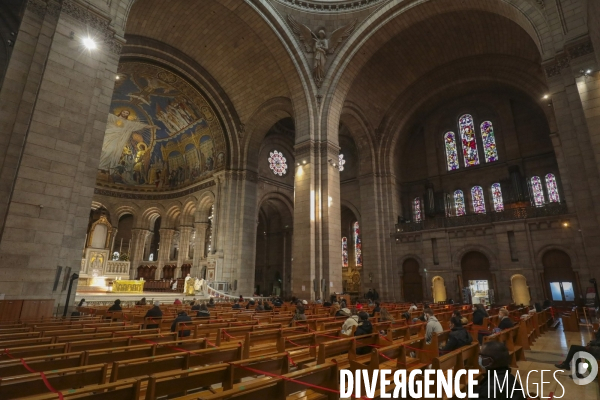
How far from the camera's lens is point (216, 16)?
54.7ft

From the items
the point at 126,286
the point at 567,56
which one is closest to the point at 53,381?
the point at 567,56

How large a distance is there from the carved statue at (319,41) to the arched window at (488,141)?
11594 millimetres

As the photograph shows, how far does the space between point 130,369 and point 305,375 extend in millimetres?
1605

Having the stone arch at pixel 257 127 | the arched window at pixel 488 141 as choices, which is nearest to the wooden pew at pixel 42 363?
the stone arch at pixel 257 127

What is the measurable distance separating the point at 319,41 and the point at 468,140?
1264cm

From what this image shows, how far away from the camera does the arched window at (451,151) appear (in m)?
22.5

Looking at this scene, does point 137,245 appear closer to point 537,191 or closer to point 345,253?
point 345,253

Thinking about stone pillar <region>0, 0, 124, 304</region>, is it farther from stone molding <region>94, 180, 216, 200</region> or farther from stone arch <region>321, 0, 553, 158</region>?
stone molding <region>94, 180, 216, 200</region>

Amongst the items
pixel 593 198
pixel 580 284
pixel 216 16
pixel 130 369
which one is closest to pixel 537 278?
pixel 580 284

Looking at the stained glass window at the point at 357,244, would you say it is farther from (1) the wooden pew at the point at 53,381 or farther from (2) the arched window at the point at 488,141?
(1) the wooden pew at the point at 53,381

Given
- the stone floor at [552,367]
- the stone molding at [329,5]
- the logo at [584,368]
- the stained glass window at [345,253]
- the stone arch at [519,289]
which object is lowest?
the stone floor at [552,367]

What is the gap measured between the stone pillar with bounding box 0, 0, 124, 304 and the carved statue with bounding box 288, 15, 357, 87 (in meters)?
10.2

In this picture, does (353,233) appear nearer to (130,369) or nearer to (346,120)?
(346,120)

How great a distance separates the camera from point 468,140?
2227 cm
